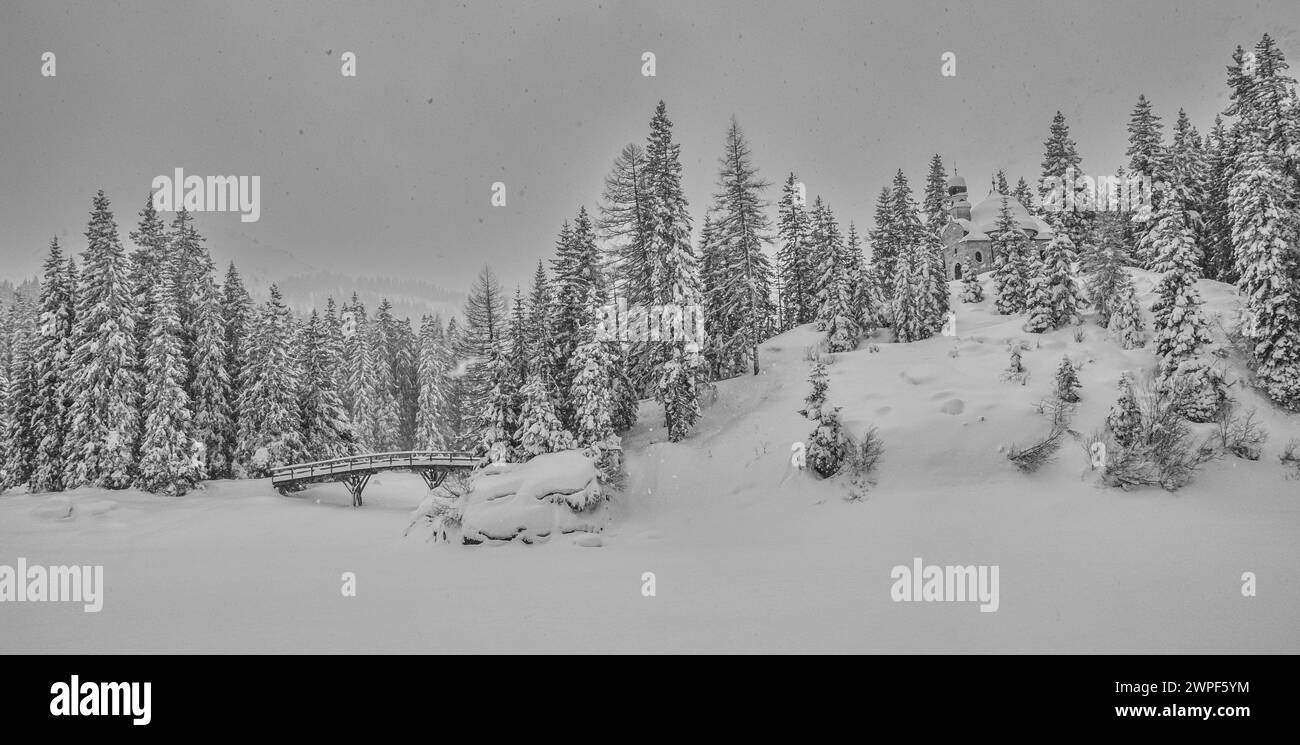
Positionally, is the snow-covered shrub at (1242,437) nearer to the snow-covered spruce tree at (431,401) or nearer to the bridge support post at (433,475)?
the bridge support post at (433,475)

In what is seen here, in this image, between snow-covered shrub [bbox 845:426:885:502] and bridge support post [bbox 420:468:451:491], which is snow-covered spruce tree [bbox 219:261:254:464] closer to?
bridge support post [bbox 420:468:451:491]

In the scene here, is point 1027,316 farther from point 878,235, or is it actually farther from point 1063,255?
point 878,235

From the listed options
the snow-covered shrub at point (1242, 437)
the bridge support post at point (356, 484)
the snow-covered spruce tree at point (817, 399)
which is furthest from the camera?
the bridge support post at point (356, 484)

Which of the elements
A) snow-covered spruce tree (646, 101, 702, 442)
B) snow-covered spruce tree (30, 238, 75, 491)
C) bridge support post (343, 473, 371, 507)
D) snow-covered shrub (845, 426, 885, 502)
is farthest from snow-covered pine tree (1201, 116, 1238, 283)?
snow-covered spruce tree (30, 238, 75, 491)

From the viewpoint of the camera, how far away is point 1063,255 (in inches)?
1248

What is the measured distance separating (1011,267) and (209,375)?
5027cm

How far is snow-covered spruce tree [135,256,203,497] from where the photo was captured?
2714cm

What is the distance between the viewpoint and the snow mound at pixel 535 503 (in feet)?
63.1

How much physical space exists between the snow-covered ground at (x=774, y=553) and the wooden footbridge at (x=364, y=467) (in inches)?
69.4

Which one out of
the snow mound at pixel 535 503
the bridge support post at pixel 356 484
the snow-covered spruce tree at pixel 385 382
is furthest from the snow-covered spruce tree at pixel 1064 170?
the snow-covered spruce tree at pixel 385 382

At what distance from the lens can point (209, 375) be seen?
31.0 meters

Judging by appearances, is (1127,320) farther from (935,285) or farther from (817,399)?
(817,399)

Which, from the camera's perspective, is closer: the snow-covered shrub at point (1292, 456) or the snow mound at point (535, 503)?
the snow-covered shrub at point (1292, 456)
